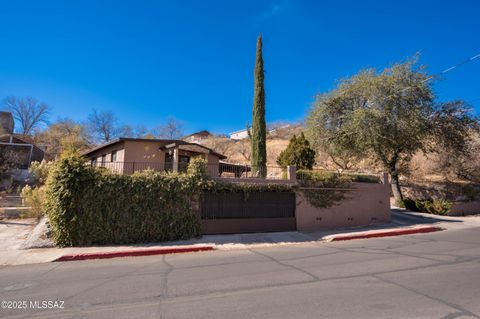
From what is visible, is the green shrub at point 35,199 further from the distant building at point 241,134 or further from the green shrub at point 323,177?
the distant building at point 241,134

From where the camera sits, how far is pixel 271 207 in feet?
43.9

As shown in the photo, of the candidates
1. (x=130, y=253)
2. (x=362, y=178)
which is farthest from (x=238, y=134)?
(x=130, y=253)

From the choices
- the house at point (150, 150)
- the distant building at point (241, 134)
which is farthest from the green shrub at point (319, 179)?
the distant building at point (241, 134)

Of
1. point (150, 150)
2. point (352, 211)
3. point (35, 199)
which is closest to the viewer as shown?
point (35, 199)

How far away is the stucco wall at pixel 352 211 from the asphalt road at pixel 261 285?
16.4 ft

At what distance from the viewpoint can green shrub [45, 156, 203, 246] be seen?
10.3 metres

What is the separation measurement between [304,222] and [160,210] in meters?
6.97

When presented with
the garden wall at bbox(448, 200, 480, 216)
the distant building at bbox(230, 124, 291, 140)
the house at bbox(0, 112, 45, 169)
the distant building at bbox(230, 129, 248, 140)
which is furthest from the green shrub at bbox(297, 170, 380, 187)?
the distant building at bbox(230, 129, 248, 140)

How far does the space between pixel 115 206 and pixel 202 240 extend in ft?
12.0

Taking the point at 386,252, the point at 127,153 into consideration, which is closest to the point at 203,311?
the point at 386,252

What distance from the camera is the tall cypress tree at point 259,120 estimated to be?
720 inches

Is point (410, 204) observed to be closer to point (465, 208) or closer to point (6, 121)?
point (465, 208)

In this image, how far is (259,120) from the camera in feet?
63.0

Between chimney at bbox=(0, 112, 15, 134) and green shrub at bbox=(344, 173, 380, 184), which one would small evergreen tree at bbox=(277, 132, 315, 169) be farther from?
chimney at bbox=(0, 112, 15, 134)
